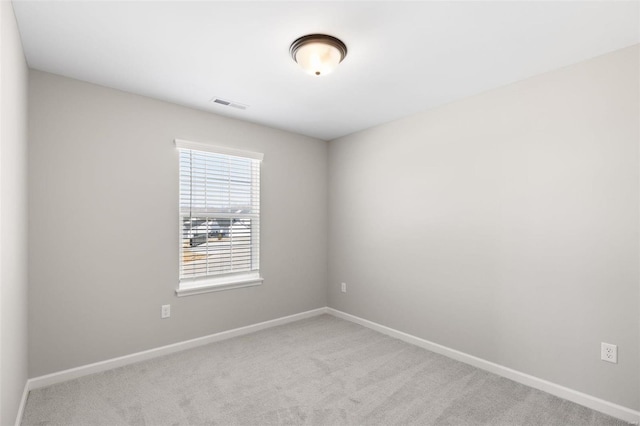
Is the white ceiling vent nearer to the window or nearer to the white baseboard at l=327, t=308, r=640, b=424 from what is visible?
the window

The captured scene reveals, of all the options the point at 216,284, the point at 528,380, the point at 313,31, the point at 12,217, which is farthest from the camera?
the point at 216,284

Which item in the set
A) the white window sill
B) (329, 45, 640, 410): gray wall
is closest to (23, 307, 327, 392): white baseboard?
the white window sill

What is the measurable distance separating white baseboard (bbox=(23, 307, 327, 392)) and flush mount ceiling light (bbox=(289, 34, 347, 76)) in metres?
2.79

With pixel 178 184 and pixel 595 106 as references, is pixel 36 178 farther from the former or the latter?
pixel 595 106

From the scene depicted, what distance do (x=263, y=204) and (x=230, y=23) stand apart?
222cm

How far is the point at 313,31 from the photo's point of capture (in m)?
2.03

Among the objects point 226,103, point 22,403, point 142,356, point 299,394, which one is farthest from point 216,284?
point 226,103

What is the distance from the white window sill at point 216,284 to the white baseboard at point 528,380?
5.13ft

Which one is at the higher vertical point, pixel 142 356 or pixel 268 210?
pixel 268 210

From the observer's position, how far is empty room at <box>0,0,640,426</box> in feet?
6.62

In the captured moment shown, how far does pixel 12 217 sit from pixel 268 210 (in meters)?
2.40

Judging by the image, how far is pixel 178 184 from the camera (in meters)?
3.24

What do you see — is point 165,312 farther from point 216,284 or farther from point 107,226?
point 107,226

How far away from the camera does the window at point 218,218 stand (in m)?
3.31
